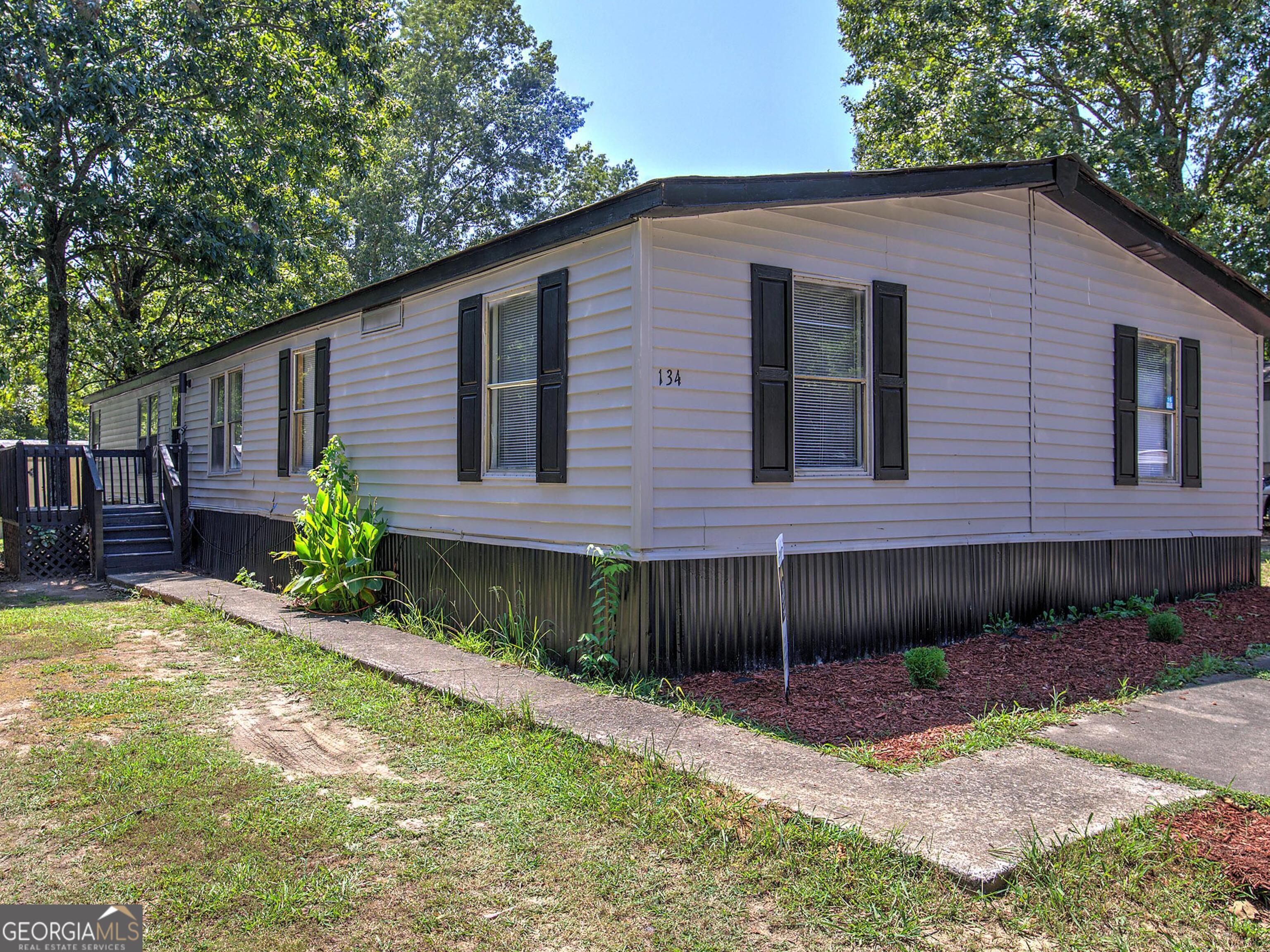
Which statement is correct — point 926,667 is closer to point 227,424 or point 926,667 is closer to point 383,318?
point 383,318

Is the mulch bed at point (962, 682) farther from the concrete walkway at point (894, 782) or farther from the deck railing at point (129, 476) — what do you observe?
the deck railing at point (129, 476)

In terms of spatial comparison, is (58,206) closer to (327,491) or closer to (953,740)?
(327,491)

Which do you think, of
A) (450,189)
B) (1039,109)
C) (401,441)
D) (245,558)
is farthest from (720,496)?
(450,189)

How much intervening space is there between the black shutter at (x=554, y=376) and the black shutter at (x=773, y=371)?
1.30 m

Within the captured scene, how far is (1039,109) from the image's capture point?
18234 millimetres

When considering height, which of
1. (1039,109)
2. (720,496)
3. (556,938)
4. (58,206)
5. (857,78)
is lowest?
(556,938)

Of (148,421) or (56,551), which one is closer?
(56,551)

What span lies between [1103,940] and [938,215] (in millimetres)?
5723

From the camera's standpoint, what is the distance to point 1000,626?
24.1 ft

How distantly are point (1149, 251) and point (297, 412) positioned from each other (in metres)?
9.26

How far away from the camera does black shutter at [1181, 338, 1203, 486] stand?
902cm

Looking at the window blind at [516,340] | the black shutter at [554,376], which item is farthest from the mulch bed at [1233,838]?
the window blind at [516,340]

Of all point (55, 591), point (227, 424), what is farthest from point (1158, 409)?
point (55, 591)

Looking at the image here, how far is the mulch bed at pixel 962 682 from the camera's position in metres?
4.70
